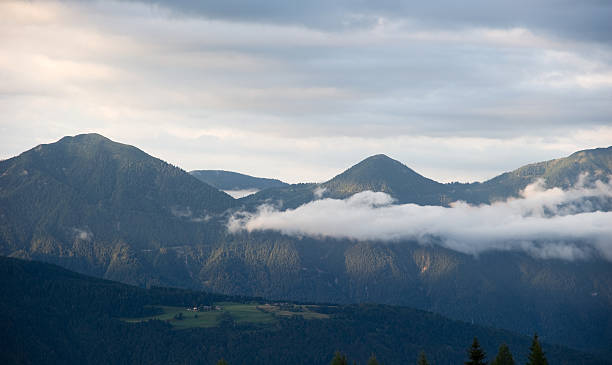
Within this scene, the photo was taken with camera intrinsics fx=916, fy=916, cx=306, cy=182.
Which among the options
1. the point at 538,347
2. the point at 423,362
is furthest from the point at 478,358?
the point at 423,362

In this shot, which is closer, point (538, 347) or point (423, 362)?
point (538, 347)

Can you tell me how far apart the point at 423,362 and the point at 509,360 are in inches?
739

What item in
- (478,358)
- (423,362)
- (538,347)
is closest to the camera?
(478,358)

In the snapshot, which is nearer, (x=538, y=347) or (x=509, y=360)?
(x=538, y=347)

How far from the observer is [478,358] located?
506 ft

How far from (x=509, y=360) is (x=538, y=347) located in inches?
1251

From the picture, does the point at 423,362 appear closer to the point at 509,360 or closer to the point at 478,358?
the point at 509,360

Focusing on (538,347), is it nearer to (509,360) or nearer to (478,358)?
(478,358)

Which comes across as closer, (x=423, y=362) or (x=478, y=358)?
(x=478, y=358)

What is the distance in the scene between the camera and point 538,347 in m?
167

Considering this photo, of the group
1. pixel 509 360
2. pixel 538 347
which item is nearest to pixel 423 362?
pixel 509 360

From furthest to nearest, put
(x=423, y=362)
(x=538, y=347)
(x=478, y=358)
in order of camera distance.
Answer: (x=423, y=362) < (x=538, y=347) < (x=478, y=358)

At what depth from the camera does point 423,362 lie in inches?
7721

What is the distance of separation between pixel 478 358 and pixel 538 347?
60.5 ft
